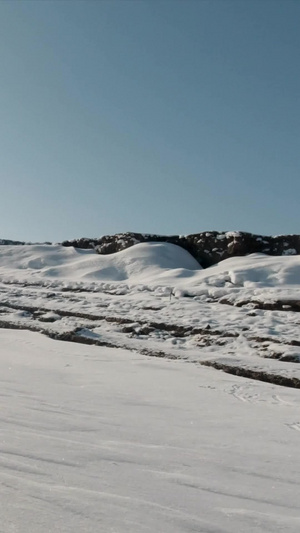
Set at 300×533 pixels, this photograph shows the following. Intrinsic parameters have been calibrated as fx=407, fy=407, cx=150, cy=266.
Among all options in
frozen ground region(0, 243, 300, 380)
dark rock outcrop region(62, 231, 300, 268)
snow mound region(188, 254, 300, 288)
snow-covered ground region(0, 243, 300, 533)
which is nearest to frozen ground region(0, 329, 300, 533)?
snow-covered ground region(0, 243, 300, 533)

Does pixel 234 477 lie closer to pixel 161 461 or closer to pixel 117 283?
pixel 161 461

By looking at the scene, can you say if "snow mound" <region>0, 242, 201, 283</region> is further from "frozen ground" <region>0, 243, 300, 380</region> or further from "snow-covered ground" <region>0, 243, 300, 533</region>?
"snow-covered ground" <region>0, 243, 300, 533</region>

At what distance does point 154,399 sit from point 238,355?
439 centimetres

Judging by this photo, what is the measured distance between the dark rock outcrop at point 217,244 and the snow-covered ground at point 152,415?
8.71 m

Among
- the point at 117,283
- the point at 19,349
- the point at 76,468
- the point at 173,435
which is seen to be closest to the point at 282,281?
the point at 117,283

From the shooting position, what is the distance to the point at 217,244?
24953mm

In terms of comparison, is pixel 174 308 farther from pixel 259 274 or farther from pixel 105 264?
pixel 105 264

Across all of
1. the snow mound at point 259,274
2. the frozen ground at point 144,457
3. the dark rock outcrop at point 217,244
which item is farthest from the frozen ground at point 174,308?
the frozen ground at point 144,457

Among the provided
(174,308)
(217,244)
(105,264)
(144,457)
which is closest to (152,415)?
(144,457)

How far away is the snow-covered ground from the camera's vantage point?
2.02 metres

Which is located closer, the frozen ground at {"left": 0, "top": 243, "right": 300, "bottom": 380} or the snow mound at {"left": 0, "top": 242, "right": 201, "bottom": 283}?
the frozen ground at {"left": 0, "top": 243, "right": 300, "bottom": 380}

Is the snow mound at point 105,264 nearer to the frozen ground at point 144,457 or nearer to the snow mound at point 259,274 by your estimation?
the snow mound at point 259,274

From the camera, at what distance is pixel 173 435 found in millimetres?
3564

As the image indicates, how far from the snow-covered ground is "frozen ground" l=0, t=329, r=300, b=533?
0.01 metres
